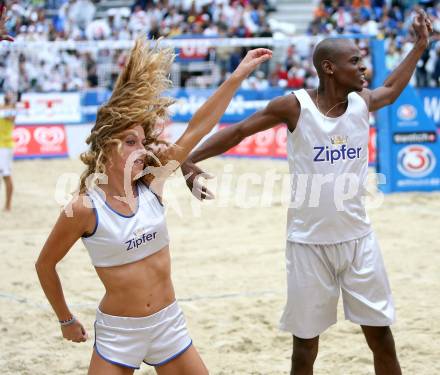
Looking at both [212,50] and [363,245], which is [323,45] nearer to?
[363,245]

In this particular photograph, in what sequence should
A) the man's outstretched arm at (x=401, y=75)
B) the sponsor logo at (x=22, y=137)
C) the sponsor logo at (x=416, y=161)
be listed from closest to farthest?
the man's outstretched arm at (x=401, y=75), the sponsor logo at (x=416, y=161), the sponsor logo at (x=22, y=137)

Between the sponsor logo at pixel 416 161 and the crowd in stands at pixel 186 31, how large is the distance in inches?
242

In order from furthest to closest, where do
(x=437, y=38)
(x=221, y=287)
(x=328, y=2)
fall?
(x=328, y=2) → (x=437, y=38) → (x=221, y=287)

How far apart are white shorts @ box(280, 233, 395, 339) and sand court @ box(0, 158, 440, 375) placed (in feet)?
3.48

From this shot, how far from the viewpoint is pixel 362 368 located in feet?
15.9

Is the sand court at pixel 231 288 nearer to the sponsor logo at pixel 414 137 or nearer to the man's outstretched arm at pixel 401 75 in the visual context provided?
the sponsor logo at pixel 414 137

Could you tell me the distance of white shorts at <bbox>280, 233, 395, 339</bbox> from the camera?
3861 mm

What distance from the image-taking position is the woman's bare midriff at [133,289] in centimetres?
321

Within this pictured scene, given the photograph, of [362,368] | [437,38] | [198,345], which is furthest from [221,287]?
[437,38]

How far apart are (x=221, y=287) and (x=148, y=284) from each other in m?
3.68

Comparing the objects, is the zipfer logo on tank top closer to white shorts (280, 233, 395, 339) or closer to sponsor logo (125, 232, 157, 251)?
white shorts (280, 233, 395, 339)

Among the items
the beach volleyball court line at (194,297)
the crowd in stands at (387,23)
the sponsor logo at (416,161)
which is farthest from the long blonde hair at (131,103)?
the crowd in stands at (387,23)

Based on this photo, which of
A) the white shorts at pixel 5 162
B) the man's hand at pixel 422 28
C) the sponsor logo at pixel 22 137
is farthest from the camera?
the sponsor logo at pixel 22 137

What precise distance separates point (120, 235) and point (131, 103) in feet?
1.82
